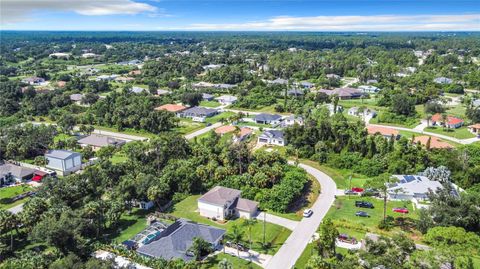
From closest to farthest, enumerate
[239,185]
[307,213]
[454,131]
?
[307,213], [239,185], [454,131]

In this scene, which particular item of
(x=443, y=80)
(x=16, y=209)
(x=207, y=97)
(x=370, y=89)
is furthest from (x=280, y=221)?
(x=443, y=80)

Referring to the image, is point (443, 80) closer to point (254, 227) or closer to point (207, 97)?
point (207, 97)

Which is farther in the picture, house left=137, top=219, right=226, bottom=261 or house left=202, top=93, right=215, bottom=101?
house left=202, top=93, right=215, bottom=101

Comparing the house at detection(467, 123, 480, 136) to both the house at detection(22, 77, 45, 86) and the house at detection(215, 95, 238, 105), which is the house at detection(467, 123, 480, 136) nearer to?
the house at detection(215, 95, 238, 105)

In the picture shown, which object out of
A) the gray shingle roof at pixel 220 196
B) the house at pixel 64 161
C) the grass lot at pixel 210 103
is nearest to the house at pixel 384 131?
the gray shingle roof at pixel 220 196

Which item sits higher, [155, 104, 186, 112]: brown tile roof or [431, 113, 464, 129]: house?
[155, 104, 186, 112]: brown tile roof

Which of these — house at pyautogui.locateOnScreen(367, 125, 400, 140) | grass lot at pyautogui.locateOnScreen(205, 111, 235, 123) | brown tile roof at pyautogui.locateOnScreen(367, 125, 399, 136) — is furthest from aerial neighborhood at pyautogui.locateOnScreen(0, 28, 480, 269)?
grass lot at pyautogui.locateOnScreen(205, 111, 235, 123)

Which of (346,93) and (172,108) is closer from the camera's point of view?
(172,108)
